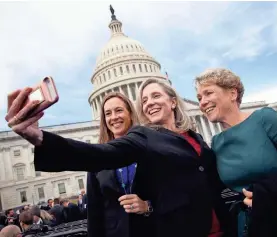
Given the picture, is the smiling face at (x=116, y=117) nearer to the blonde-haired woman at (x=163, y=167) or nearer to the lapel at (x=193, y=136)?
the blonde-haired woman at (x=163, y=167)

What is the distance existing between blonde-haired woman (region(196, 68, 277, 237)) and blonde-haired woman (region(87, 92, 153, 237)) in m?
0.65

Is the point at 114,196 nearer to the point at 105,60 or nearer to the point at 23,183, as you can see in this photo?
the point at 23,183

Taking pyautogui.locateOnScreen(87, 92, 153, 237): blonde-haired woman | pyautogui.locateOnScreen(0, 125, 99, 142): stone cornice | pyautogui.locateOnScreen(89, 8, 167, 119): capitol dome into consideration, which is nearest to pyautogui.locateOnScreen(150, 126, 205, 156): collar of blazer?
pyautogui.locateOnScreen(87, 92, 153, 237): blonde-haired woman

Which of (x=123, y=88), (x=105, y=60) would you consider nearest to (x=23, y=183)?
(x=123, y=88)

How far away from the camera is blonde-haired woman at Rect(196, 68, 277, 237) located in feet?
5.95

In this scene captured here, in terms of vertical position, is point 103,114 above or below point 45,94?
above

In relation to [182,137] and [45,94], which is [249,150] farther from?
[45,94]

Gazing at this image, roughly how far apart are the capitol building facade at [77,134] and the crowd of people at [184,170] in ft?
150

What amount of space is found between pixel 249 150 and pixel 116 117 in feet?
3.70

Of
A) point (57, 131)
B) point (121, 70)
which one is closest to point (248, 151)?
point (57, 131)

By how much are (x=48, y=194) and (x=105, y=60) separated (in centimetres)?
3352

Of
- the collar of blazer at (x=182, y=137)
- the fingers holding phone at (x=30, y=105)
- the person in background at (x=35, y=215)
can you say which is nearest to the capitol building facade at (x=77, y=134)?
the person in background at (x=35, y=215)

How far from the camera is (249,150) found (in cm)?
196

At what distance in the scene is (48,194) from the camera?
46531 millimetres
